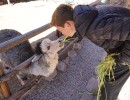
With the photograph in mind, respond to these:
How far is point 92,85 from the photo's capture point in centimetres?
377

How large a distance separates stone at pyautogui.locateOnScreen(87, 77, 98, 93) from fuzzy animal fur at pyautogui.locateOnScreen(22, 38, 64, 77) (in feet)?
2.61

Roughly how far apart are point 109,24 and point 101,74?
0.93 meters

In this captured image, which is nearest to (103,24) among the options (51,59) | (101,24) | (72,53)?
(101,24)

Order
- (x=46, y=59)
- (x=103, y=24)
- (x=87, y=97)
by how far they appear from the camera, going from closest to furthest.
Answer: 1. (x=103, y=24)
2. (x=46, y=59)
3. (x=87, y=97)

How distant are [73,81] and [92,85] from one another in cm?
34

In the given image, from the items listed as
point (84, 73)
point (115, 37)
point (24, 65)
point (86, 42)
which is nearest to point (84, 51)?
point (86, 42)

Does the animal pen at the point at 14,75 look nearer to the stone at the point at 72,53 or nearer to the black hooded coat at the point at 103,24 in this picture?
the black hooded coat at the point at 103,24

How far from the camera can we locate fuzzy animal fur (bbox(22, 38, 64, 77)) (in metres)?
3.17

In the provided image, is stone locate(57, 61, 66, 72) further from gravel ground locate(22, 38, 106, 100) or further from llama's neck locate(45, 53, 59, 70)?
llama's neck locate(45, 53, 59, 70)

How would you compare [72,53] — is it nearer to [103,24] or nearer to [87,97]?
[87,97]

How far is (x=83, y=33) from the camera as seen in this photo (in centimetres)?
208

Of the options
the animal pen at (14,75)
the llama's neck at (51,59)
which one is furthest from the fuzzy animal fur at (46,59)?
the animal pen at (14,75)

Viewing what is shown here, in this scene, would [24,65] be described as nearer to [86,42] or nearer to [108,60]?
[108,60]

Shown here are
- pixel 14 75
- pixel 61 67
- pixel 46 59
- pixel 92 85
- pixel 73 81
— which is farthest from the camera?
pixel 61 67
